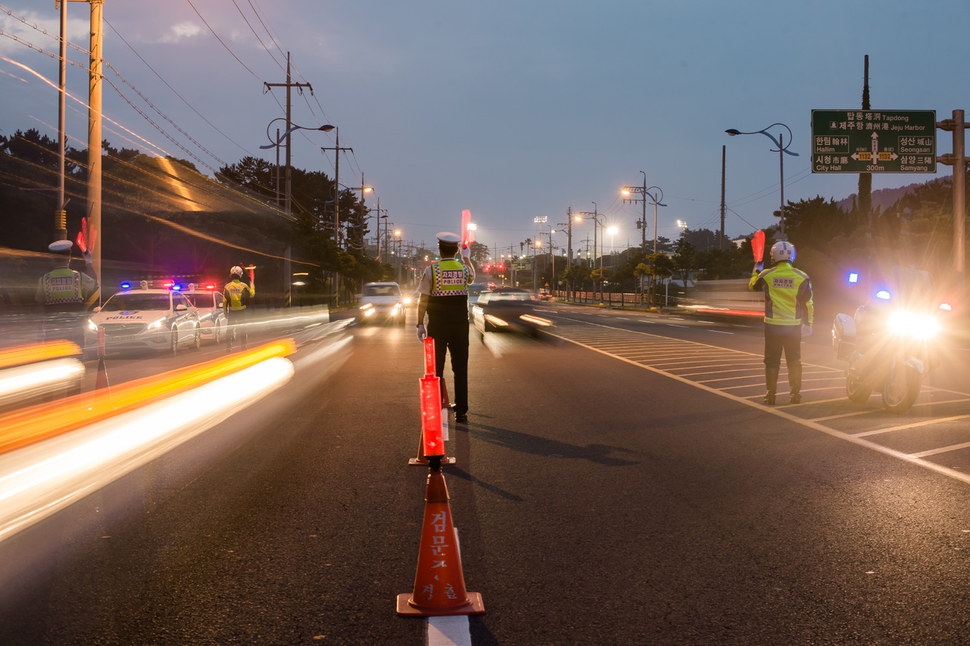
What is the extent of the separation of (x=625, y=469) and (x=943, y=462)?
263 centimetres

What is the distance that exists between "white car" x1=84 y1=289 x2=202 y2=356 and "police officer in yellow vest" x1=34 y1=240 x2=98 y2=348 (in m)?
0.48

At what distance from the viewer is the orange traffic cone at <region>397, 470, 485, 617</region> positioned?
3.88 metres

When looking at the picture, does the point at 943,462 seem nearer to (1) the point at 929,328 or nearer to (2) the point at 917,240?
(1) the point at 929,328

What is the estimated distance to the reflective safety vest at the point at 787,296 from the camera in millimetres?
10258

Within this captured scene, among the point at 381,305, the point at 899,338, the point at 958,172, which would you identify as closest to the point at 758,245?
the point at 899,338

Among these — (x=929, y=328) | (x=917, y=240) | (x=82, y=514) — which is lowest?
(x=82, y=514)

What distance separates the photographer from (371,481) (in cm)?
655

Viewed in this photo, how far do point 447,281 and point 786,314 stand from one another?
13.5 feet

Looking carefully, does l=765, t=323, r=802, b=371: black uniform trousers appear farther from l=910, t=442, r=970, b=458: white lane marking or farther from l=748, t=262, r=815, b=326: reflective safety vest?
l=910, t=442, r=970, b=458: white lane marking

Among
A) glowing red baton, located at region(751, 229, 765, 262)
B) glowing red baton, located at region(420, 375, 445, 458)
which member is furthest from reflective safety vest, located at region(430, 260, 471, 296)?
glowing red baton, located at region(420, 375, 445, 458)

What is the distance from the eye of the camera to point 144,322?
60.3 feet

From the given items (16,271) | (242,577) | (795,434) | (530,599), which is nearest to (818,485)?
(795,434)

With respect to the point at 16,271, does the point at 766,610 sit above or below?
below

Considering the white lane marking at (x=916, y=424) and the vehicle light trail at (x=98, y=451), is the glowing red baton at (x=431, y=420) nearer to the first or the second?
the vehicle light trail at (x=98, y=451)
